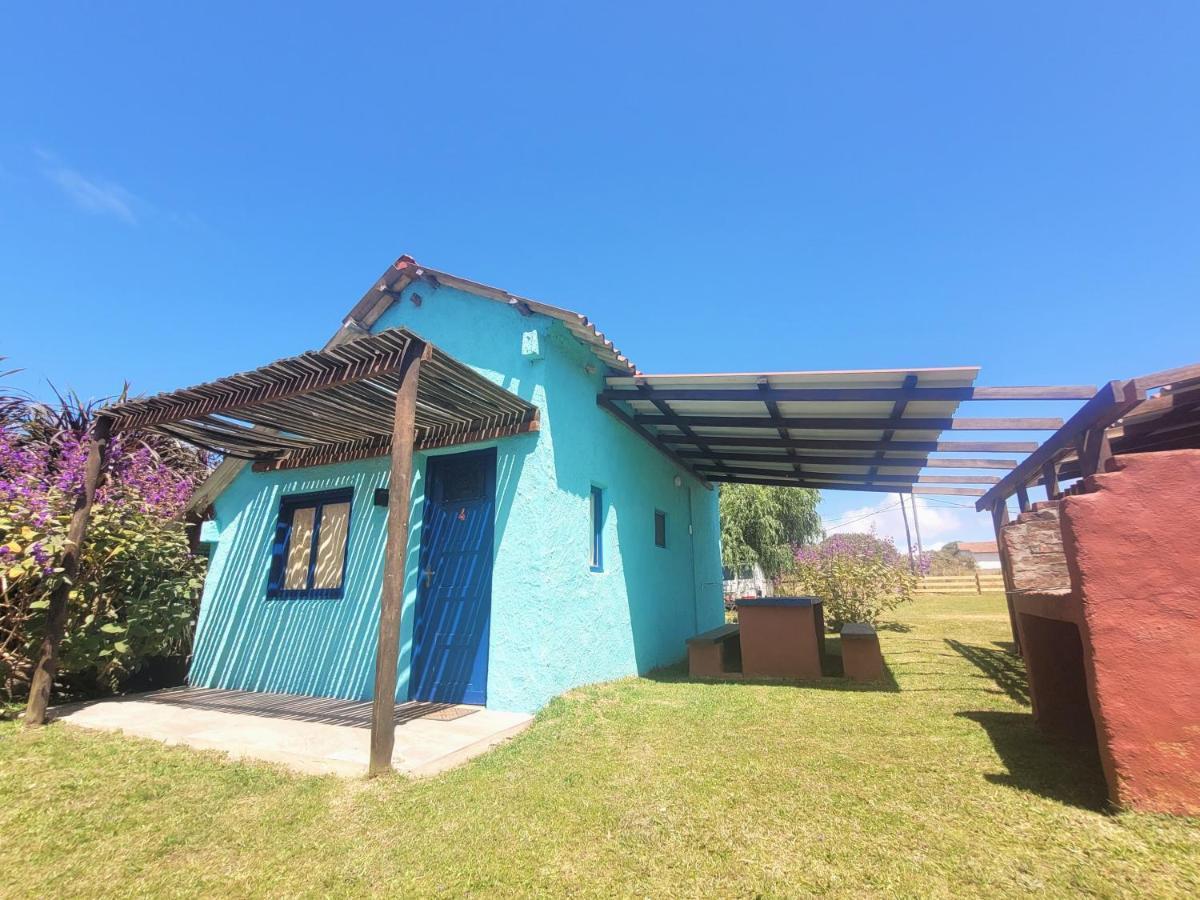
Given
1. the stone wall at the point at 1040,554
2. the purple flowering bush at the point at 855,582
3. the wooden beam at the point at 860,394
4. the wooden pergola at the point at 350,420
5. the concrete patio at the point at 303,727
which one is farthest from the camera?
the purple flowering bush at the point at 855,582

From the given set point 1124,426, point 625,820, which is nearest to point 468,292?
point 625,820

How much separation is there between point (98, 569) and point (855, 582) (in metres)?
13.9

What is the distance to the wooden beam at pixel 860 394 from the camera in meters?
4.97

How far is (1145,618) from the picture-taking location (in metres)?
2.83

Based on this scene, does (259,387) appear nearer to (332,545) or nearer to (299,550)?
Result: (332,545)

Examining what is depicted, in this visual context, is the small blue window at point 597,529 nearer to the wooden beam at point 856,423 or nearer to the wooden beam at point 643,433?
the wooden beam at point 643,433

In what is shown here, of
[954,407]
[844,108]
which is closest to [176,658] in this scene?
[954,407]

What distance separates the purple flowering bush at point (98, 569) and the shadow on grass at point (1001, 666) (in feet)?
33.6

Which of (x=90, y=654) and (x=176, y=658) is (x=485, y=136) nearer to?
(x=90, y=654)

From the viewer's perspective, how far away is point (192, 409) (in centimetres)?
523

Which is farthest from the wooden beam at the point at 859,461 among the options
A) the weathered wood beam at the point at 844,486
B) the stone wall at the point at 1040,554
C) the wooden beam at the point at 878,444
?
the stone wall at the point at 1040,554

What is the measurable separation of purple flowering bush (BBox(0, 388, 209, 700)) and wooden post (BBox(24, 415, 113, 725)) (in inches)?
3.8

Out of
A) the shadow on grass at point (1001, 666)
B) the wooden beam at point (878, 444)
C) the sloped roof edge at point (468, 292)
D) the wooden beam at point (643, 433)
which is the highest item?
the sloped roof edge at point (468, 292)

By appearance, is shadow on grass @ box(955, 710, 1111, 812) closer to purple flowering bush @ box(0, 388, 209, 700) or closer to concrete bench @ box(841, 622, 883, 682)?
concrete bench @ box(841, 622, 883, 682)
